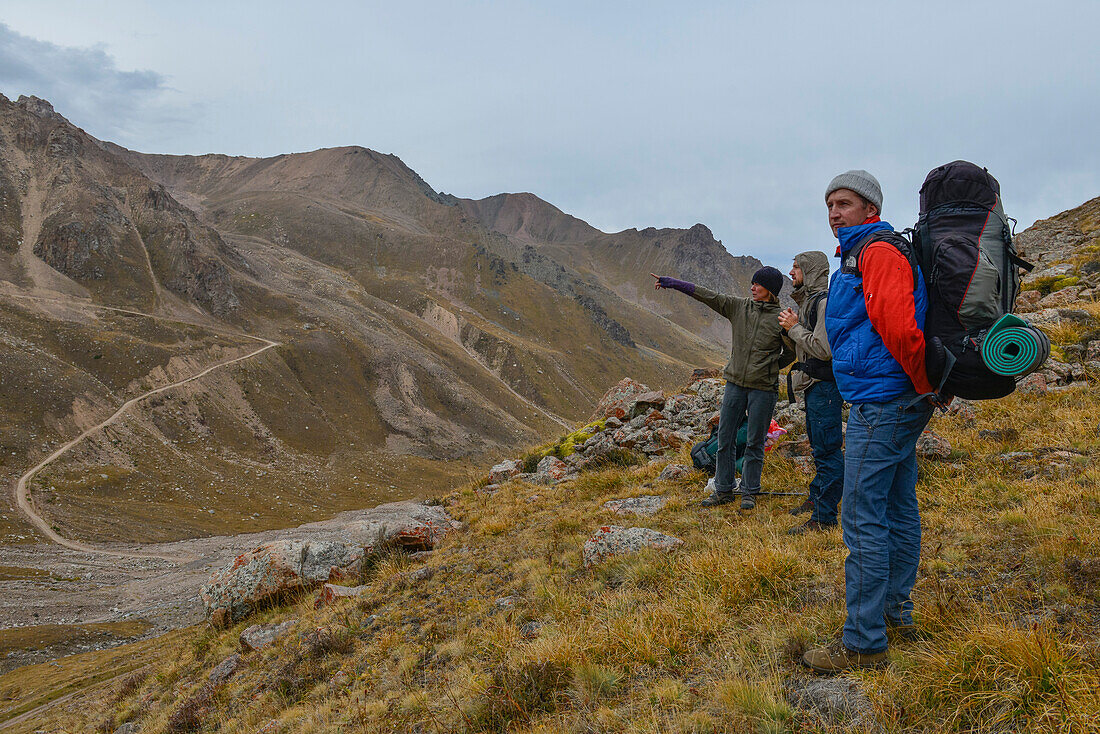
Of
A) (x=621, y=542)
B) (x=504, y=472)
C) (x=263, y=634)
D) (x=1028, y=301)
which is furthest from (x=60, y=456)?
(x=1028, y=301)

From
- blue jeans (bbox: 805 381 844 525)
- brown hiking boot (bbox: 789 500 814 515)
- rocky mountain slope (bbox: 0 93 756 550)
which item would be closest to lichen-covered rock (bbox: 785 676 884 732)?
blue jeans (bbox: 805 381 844 525)

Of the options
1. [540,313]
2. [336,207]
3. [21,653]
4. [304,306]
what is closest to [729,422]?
[21,653]

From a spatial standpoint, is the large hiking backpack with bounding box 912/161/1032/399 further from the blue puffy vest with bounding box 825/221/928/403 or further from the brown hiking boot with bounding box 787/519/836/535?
the brown hiking boot with bounding box 787/519/836/535

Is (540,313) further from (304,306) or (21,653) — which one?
(21,653)

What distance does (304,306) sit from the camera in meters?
92.6

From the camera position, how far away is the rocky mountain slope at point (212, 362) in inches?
1885

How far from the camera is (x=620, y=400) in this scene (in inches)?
632

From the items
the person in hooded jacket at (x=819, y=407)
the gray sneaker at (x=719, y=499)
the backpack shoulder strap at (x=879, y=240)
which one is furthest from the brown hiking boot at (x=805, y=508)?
the backpack shoulder strap at (x=879, y=240)

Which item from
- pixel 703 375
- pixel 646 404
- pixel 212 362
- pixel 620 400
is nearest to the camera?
pixel 646 404

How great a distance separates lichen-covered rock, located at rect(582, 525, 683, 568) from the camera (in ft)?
19.4

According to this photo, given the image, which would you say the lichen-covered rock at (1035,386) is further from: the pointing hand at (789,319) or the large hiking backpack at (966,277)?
the large hiking backpack at (966,277)

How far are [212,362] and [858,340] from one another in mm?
79429

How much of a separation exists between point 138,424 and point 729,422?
214 ft

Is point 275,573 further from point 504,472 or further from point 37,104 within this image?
point 37,104
